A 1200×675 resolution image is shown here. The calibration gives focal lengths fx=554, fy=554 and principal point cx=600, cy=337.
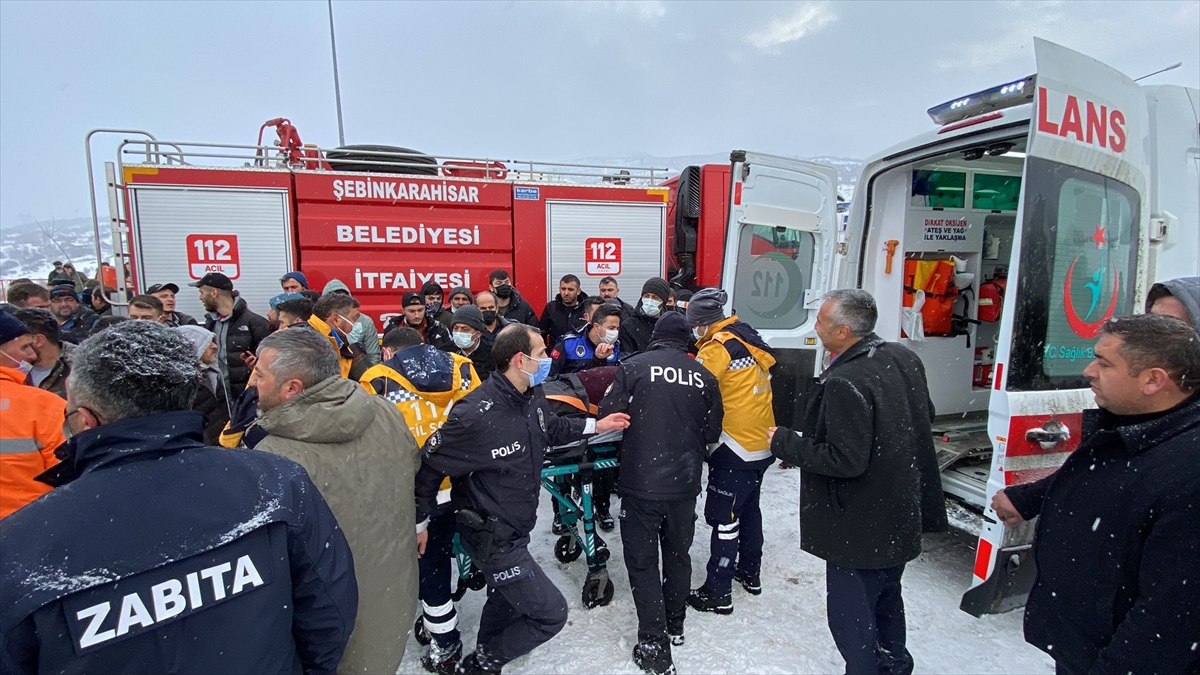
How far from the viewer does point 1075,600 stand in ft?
4.99

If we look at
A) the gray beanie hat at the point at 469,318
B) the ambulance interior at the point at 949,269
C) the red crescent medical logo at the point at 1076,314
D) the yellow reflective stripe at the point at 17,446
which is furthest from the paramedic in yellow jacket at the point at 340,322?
the red crescent medical logo at the point at 1076,314

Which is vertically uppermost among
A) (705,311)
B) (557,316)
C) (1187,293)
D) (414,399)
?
(1187,293)

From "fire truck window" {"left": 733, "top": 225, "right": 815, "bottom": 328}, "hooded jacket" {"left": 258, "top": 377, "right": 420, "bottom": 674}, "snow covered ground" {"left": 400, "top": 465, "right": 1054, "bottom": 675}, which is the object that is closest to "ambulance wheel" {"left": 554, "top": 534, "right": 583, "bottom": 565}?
"snow covered ground" {"left": 400, "top": 465, "right": 1054, "bottom": 675}

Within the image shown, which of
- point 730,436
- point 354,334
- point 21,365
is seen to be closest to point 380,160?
point 354,334

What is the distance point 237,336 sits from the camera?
14.6 ft

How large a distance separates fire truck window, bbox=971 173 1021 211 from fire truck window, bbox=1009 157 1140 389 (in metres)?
1.96

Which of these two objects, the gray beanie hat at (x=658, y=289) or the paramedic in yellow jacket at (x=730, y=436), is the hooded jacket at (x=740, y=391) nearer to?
the paramedic in yellow jacket at (x=730, y=436)

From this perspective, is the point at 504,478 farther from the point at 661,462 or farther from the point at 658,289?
the point at 658,289

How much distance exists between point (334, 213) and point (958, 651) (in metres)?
5.80

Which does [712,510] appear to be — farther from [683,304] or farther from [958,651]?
[683,304]

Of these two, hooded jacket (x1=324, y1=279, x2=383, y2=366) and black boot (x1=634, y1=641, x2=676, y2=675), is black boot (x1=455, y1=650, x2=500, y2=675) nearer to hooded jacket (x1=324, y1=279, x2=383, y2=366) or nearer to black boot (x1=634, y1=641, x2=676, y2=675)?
black boot (x1=634, y1=641, x2=676, y2=675)

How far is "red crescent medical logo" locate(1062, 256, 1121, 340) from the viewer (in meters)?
2.63

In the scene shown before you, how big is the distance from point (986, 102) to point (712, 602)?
3.03 meters

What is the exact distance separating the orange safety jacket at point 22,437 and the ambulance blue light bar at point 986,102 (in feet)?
13.4
